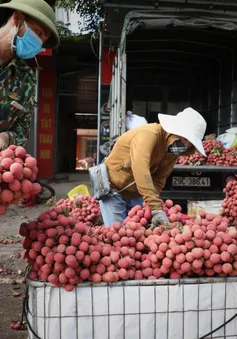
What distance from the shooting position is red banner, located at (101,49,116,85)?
7.63m

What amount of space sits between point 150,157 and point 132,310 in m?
1.25

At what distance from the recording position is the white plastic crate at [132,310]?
1.90 metres

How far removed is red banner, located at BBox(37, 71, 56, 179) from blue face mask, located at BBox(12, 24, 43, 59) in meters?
10.3

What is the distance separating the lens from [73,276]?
1874 mm

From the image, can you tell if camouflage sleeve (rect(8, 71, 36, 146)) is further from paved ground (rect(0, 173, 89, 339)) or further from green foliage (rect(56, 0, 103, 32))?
green foliage (rect(56, 0, 103, 32))

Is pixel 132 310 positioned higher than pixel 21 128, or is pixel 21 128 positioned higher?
pixel 21 128

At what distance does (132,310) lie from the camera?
75.4 inches

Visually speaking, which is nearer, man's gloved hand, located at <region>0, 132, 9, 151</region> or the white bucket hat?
man's gloved hand, located at <region>0, 132, 9, 151</region>

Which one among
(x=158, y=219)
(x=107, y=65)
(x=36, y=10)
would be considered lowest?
(x=158, y=219)

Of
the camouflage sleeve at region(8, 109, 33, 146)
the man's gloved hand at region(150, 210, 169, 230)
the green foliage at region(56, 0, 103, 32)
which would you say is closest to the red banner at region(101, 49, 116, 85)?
the green foliage at region(56, 0, 103, 32)

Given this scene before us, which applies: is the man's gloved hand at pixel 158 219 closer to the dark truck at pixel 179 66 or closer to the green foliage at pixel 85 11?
the dark truck at pixel 179 66

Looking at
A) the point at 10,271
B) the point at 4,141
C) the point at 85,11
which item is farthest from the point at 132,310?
the point at 85,11

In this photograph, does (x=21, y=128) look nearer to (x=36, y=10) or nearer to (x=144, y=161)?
(x=36, y=10)

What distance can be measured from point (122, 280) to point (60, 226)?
41cm
